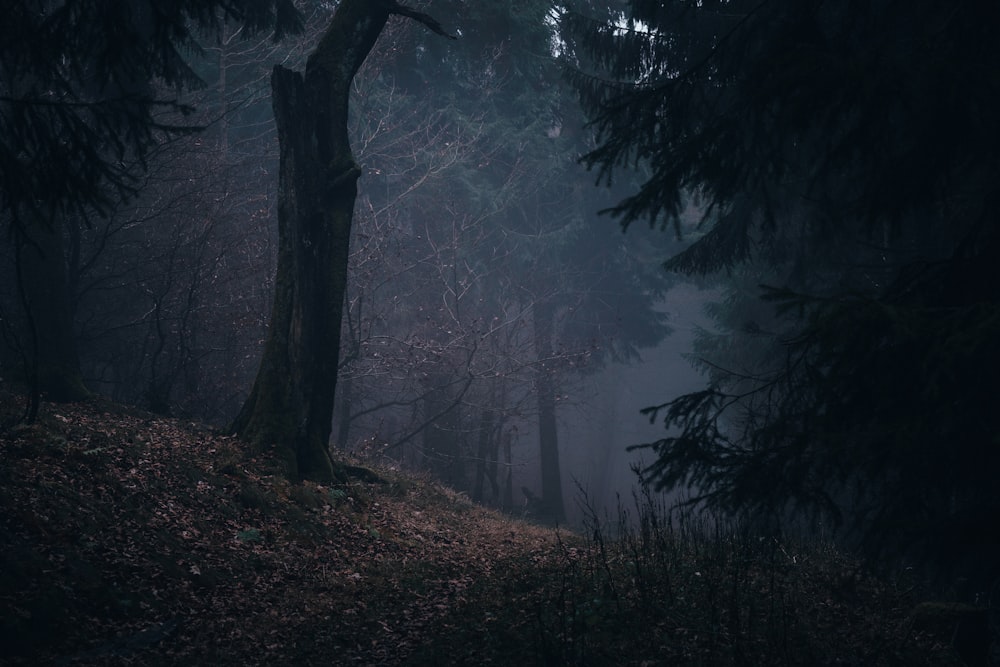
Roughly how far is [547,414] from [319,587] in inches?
765

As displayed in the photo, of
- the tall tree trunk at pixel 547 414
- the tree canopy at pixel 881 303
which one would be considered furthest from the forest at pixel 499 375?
the tall tree trunk at pixel 547 414

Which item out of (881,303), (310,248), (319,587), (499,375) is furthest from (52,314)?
(499,375)

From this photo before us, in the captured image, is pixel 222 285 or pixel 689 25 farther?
pixel 222 285

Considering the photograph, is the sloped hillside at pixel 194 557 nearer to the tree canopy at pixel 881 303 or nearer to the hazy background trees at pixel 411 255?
the tree canopy at pixel 881 303

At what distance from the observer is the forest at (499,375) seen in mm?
3988

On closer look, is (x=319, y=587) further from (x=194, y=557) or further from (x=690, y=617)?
(x=690, y=617)

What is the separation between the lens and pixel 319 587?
7031 mm

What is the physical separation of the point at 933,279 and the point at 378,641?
16.7ft

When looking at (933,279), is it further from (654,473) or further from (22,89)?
(22,89)

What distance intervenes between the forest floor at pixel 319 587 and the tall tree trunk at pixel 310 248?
1010mm

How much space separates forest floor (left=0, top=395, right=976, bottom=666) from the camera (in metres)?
4.89

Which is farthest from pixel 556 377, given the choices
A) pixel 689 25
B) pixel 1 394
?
pixel 1 394

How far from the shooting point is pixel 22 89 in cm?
1046

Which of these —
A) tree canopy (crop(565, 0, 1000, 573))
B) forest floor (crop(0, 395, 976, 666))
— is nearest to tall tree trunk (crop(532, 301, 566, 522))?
forest floor (crop(0, 395, 976, 666))
